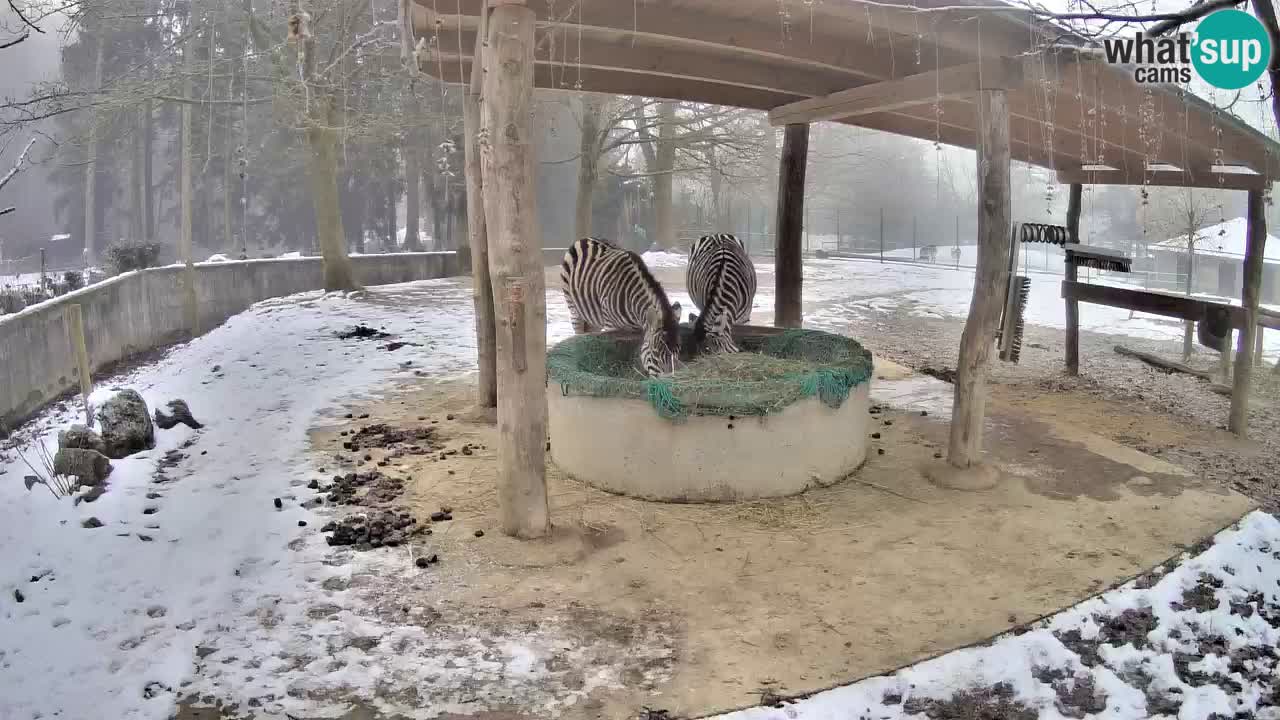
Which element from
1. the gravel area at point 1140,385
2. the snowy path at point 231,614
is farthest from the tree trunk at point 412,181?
the snowy path at point 231,614

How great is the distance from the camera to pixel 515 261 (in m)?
4.18

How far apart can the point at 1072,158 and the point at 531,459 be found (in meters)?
7.90

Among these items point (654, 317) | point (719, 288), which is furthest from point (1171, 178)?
point (654, 317)

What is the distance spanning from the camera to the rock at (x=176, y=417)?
21.4 ft

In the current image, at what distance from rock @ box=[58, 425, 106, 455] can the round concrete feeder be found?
3282 millimetres

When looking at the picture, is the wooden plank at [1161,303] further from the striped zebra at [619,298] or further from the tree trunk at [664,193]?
the tree trunk at [664,193]

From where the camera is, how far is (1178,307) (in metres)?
7.92

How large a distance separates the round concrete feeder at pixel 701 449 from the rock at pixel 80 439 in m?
3.28

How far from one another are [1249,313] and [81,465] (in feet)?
30.4

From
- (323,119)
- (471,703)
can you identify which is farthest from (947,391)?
(323,119)

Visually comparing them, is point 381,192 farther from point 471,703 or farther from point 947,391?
point 471,703

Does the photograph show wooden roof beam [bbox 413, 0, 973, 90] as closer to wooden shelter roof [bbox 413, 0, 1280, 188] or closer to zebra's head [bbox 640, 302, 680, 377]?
wooden shelter roof [bbox 413, 0, 1280, 188]

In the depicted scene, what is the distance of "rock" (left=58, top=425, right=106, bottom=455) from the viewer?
5.34 meters

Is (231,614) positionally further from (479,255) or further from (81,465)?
(479,255)
